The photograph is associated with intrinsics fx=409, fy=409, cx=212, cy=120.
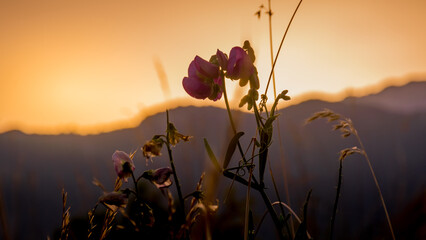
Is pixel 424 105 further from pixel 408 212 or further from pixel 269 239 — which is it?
pixel 408 212

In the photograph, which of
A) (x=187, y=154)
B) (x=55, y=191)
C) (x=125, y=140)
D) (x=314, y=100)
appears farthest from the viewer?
(x=125, y=140)

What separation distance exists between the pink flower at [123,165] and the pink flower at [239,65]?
1.02ft

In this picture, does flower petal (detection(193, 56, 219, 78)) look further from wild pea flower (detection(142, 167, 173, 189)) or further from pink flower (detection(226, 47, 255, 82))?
wild pea flower (detection(142, 167, 173, 189))

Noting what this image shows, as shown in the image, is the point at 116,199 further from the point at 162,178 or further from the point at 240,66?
the point at 240,66

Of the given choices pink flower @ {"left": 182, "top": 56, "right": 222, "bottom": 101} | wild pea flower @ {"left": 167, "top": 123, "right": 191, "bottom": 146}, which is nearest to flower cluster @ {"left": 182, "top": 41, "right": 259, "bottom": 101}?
pink flower @ {"left": 182, "top": 56, "right": 222, "bottom": 101}

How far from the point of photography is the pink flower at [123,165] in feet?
2.59

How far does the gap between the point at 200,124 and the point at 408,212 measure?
1451 mm

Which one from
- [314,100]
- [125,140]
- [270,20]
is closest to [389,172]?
[314,100]

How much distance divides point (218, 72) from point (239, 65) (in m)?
0.06

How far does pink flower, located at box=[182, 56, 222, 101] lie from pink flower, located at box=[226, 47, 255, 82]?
38 mm

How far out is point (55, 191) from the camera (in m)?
14.8

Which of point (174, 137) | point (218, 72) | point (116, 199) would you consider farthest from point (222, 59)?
point (116, 199)

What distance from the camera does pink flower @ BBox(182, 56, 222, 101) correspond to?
3.20 feet

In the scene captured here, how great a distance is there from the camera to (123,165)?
0.79 meters
